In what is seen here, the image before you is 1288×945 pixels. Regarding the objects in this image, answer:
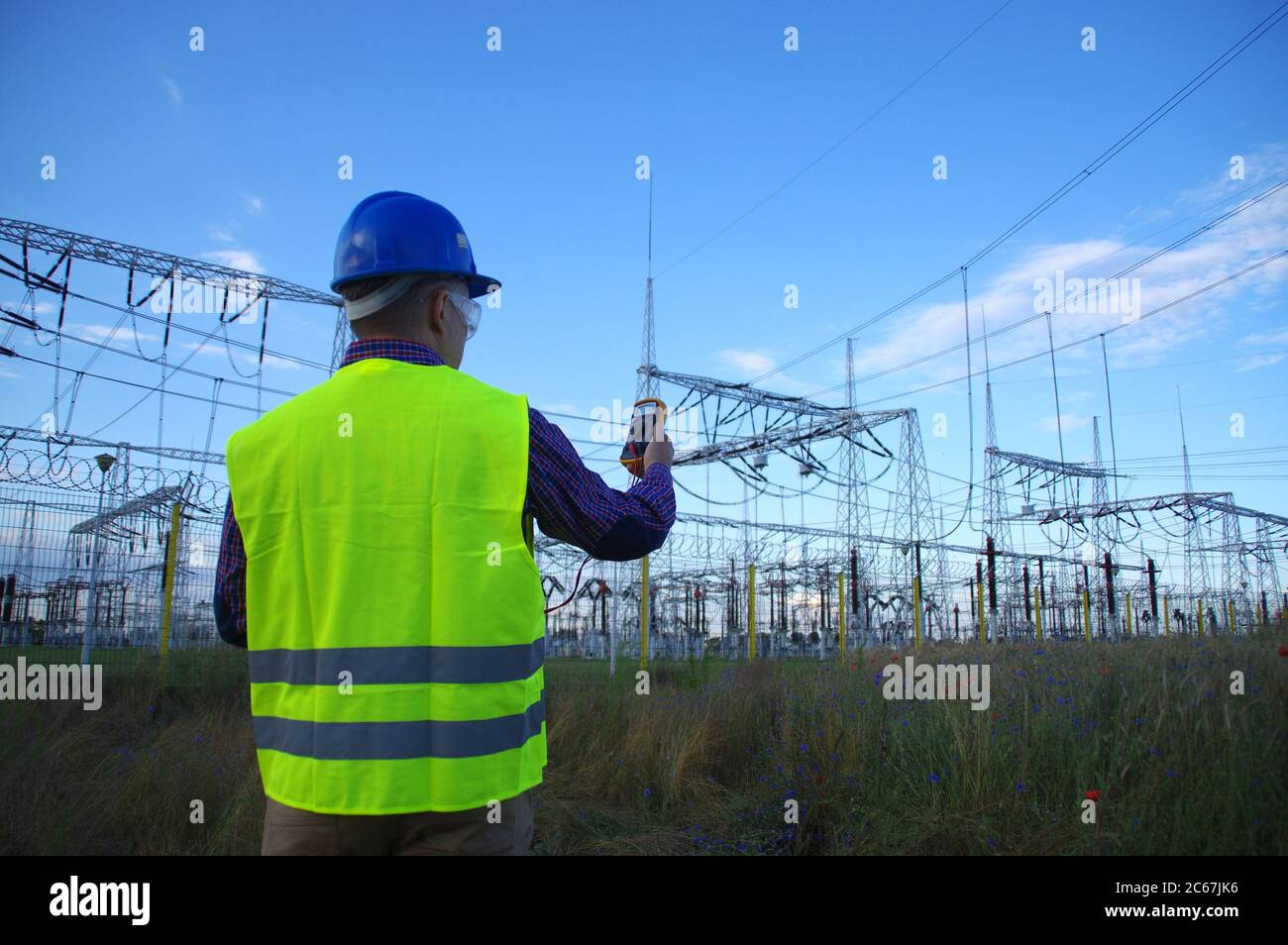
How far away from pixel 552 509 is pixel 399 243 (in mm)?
655

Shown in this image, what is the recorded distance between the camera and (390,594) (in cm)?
139

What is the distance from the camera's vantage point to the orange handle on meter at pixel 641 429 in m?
2.04

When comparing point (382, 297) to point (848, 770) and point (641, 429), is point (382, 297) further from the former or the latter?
point (848, 770)

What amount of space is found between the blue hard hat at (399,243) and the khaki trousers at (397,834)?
3.47 feet

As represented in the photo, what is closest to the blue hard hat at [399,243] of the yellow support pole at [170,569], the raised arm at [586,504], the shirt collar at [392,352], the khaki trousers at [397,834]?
the shirt collar at [392,352]

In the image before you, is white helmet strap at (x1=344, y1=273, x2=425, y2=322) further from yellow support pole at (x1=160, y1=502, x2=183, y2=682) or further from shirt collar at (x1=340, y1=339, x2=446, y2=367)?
yellow support pole at (x1=160, y1=502, x2=183, y2=682)

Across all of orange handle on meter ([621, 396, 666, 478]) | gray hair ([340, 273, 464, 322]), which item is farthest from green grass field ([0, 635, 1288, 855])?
gray hair ([340, 273, 464, 322])

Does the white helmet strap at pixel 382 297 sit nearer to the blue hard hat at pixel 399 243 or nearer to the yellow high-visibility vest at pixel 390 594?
the blue hard hat at pixel 399 243

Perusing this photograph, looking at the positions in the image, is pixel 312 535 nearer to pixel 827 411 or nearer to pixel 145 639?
pixel 145 639

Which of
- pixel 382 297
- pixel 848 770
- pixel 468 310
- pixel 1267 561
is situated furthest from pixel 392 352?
pixel 1267 561

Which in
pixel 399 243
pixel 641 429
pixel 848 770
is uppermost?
pixel 399 243

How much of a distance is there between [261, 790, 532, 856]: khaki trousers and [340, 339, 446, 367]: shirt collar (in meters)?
0.85
